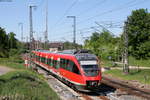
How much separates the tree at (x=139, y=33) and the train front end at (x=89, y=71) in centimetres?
4486

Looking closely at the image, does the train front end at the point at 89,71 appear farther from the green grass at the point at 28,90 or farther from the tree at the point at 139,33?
the tree at the point at 139,33

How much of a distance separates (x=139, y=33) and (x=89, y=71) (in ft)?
157

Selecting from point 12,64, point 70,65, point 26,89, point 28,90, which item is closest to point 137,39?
point 12,64

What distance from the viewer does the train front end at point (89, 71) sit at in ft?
65.9

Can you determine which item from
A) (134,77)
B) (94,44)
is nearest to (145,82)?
(134,77)

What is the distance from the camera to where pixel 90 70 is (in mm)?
20500

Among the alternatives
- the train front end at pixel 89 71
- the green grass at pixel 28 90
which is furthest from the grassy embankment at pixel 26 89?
the train front end at pixel 89 71

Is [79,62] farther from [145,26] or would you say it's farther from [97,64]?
[145,26]

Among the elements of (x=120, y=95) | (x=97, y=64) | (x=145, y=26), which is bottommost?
(x=120, y=95)

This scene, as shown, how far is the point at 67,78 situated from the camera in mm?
23766

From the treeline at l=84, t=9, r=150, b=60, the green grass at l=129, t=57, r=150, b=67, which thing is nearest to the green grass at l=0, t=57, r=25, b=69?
the treeline at l=84, t=9, r=150, b=60

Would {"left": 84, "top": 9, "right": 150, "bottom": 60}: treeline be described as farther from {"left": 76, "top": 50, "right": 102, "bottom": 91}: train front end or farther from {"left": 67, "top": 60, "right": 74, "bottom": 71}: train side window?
{"left": 76, "top": 50, "right": 102, "bottom": 91}: train front end

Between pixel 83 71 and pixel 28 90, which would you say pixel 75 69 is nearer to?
pixel 83 71

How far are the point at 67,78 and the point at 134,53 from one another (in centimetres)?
4466
